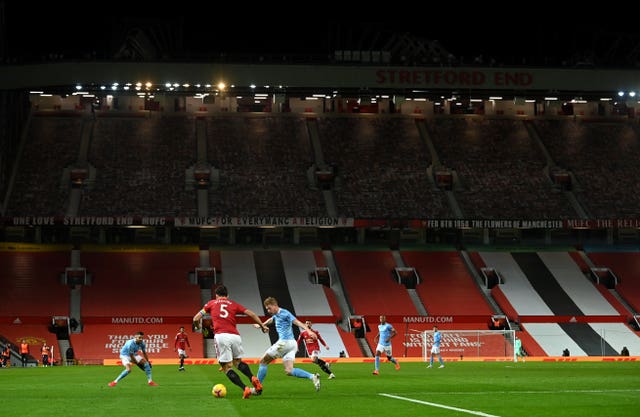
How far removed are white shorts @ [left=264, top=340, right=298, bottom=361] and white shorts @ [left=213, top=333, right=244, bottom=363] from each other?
1199mm

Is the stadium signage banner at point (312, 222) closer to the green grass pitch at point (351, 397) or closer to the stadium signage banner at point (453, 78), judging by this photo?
the stadium signage banner at point (453, 78)

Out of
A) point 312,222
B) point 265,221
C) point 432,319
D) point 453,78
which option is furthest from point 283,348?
point 453,78

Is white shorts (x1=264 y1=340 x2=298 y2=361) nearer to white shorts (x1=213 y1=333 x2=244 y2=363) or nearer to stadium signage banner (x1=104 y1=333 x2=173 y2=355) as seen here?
white shorts (x1=213 y1=333 x2=244 y2=363)

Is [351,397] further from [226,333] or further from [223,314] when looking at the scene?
[223,314]

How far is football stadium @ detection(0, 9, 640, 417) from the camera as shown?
177 feet

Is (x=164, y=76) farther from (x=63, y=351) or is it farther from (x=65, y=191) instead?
(x=63, y=351)

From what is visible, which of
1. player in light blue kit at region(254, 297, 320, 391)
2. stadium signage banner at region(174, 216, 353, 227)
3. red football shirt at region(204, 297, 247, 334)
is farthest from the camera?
stadium signage banner at region(174, 216, 353, 227)

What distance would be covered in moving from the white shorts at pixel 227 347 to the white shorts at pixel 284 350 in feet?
3.93

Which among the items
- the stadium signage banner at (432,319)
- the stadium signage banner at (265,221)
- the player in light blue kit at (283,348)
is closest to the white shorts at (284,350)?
the player in light blue kit at (283,348)

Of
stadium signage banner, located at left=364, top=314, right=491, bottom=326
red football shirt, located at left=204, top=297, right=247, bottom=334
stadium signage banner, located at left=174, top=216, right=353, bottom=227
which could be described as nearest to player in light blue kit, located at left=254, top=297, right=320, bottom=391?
red football shirt, located at left=204, top=297, right=247, bottom=334

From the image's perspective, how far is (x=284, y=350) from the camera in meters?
21.5

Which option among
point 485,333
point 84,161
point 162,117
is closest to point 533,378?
point 485,333

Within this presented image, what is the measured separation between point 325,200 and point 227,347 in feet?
143

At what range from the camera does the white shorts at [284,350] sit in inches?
835
